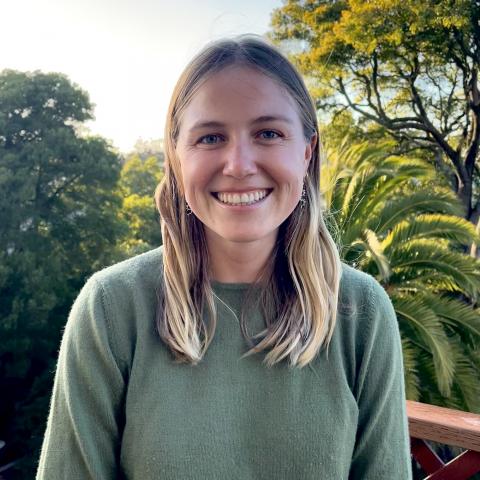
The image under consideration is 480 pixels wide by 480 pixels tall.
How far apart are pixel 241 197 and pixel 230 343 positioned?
0.38m

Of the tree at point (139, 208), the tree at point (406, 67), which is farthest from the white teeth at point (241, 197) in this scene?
the tree at point (139, 208)

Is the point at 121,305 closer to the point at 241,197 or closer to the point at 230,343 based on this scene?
the point at 230,343

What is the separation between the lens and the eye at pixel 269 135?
126cm

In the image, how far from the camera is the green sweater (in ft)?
3.96

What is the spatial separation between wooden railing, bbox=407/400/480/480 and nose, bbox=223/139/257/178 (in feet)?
3.19

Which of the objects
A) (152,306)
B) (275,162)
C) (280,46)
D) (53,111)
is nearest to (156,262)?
(152,306)

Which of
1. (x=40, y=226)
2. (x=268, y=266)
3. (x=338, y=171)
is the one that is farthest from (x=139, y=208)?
(x=268, y=266)

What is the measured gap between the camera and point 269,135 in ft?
4.17

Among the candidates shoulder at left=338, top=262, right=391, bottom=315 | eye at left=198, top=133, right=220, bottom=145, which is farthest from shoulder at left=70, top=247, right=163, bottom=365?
shoulder at left=338, top=262, right=391, bottom=315

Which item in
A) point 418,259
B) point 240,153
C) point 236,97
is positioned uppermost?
point 236,97

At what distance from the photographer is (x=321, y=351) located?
135cm

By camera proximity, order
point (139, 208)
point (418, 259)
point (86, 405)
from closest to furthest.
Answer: point (86, 405) → point (418, 259) → point (139, 208)

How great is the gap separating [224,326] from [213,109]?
0.55 meters

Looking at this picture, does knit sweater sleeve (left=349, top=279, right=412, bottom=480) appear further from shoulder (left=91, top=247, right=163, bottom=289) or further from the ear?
shoulder (left=91, top=247, right=163, bottom=289)
